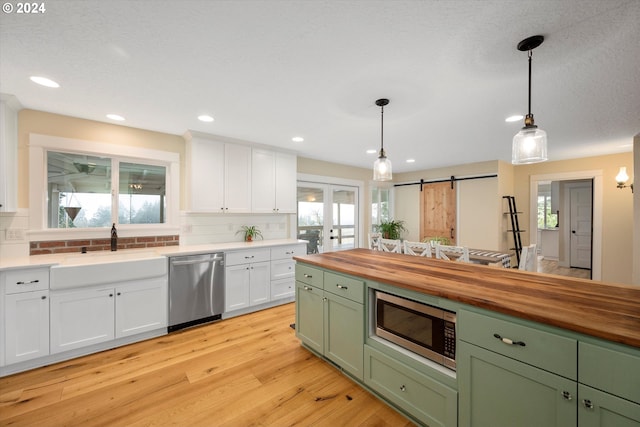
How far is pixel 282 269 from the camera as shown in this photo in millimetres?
3771

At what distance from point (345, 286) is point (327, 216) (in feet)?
Answer: 10.9

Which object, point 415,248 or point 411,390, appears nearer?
point 411,390

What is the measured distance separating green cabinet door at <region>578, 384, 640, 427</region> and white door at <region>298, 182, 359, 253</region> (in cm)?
421

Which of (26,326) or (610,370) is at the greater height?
(610,370)

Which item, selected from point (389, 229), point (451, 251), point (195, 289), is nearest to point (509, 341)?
point (451, 251)

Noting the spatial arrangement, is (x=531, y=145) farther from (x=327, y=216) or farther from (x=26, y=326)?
(x=26, y=326)

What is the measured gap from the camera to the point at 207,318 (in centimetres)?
318

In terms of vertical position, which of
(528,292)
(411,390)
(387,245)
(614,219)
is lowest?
(411,390)

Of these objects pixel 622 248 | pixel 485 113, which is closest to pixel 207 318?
pixel 485 113

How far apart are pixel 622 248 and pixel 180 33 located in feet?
22.4

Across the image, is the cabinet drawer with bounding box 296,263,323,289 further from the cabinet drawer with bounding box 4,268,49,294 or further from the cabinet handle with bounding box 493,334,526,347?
the cabinet drawer with bounding box 4,268,49,294

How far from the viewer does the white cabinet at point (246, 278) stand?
3268 millimetres

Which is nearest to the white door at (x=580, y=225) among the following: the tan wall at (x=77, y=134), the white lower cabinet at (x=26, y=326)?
the tan wall at (x=77, y=134)

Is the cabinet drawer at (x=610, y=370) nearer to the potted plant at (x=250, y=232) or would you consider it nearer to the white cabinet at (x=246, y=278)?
the white cabinet at (x=246, y=278)
